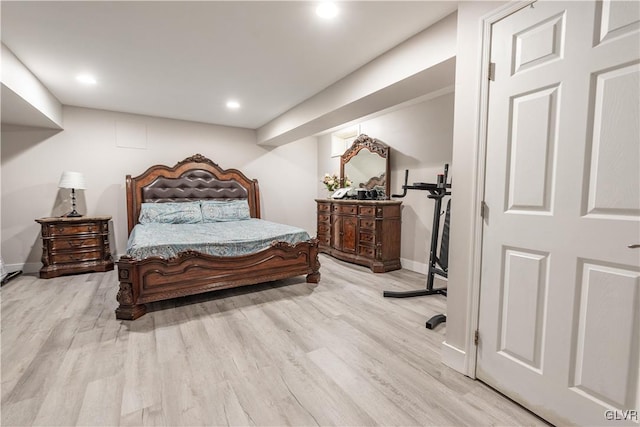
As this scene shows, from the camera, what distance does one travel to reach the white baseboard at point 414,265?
13.4 ft

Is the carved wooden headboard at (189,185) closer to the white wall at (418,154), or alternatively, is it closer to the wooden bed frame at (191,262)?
the wooden bed frame at (191,262)

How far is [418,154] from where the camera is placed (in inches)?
164

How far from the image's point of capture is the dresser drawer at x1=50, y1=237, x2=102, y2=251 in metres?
3.82

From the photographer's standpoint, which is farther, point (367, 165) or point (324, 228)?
point (324, 228)

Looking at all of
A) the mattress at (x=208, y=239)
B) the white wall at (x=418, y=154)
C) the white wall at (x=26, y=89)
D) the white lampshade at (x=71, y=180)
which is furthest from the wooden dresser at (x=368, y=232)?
the white wall at (x=26, y=89)

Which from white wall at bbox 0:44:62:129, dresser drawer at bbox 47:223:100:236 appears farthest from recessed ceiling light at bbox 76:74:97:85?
dresser drawer at bbox 47:223:100:236

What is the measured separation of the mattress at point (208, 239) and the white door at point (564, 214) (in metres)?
2.26

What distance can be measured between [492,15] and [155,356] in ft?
10.0

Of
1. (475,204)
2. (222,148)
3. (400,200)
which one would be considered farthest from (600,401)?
(222,148)

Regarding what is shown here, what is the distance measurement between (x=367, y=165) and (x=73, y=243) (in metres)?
4.50

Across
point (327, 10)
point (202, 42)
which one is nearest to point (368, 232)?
point (327, 10)

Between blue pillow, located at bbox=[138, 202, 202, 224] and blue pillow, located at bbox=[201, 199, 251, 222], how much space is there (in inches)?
5.8

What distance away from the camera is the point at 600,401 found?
1.28m

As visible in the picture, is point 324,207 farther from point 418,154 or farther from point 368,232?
point 418,154
